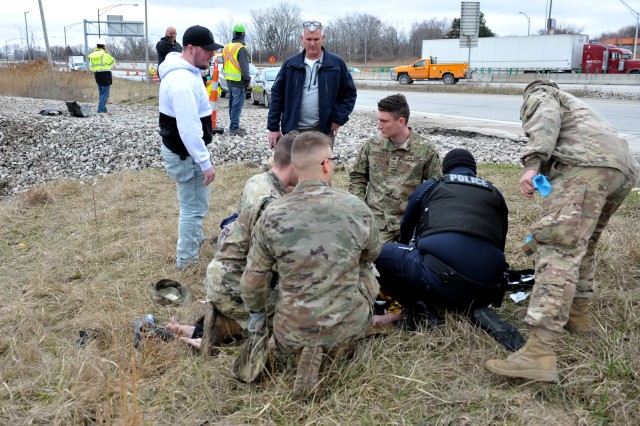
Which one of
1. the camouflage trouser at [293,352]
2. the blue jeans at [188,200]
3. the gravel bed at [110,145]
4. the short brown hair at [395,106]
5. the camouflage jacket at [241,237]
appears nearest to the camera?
the camouflage trouser at [293,352]

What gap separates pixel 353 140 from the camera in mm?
10766

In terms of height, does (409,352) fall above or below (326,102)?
below

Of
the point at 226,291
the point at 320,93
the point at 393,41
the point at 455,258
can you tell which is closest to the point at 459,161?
the point at 455,258

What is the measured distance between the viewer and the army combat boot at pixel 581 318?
10.7 ft

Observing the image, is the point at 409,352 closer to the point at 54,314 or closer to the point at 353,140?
the point at 54,314

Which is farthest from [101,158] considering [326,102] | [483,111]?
[483,111]

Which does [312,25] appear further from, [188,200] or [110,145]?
[110,145]

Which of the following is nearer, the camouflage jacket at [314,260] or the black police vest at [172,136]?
the camouflage jacket at [314,260]

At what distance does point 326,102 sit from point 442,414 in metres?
3.33

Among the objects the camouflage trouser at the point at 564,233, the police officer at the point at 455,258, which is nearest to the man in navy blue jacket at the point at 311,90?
the police officer at the point at 455,258

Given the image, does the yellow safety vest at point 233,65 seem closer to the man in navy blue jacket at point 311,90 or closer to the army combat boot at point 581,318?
the man in navy blue jacket at point 311,90

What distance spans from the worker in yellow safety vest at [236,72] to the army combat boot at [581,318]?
8510 mm

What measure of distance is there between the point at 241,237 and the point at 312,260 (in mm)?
637

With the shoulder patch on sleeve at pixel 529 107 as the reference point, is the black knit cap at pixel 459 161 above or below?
below
